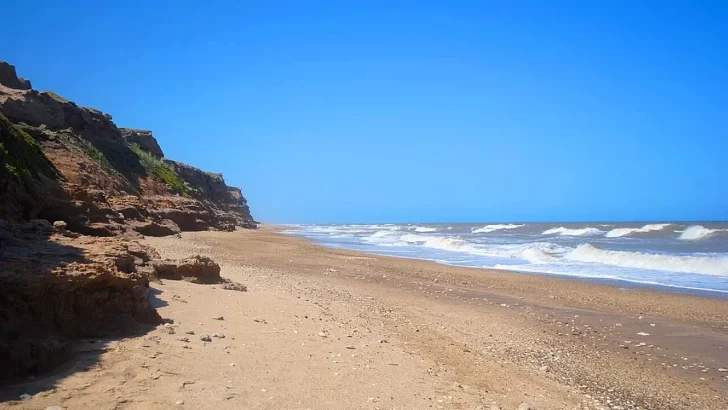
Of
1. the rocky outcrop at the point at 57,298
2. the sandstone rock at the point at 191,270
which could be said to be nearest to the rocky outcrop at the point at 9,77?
the sandstone rock at the point at 191,270

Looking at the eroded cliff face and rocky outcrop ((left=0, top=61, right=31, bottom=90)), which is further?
rocky outcrop ((left=0, top=61, right=31, bottom=90))

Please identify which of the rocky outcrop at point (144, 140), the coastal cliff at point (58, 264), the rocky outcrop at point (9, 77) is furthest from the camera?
the rocky outcrop at point (144, 140)

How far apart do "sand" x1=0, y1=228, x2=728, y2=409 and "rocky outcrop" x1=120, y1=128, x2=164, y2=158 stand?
1427 inches

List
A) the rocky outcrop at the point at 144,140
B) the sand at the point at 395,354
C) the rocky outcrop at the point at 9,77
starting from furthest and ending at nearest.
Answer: the rocky outcrop at the point at 144,140 < the rocky outcrop at the point at 9,77 < the sand at the point at 395,354

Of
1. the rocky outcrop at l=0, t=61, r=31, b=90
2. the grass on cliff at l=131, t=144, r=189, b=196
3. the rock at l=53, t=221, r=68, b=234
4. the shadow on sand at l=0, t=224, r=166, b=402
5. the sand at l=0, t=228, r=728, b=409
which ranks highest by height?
the rocky outcrop at l=0, t=61, r=31, b=90

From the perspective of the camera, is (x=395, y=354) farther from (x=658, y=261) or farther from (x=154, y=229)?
(x=658, y=261)

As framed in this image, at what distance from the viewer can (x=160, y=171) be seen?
38125mm

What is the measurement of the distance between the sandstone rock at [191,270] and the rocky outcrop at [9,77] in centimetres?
2395

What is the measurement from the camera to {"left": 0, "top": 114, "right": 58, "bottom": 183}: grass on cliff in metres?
8.88

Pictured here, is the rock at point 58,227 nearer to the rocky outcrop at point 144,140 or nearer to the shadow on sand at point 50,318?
the shadow on sand at point 50,318

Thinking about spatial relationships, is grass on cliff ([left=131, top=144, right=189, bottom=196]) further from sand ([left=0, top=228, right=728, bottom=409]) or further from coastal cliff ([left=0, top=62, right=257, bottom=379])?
sand ([left=0, top=228, right=728, bottom=409])

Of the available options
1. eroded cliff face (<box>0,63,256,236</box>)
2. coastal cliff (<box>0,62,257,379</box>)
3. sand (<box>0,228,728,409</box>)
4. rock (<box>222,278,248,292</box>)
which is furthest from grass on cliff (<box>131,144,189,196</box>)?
rock (<box>222,278,248,292</box>)

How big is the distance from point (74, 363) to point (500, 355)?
19.1ft

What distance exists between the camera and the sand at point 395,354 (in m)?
4.33
